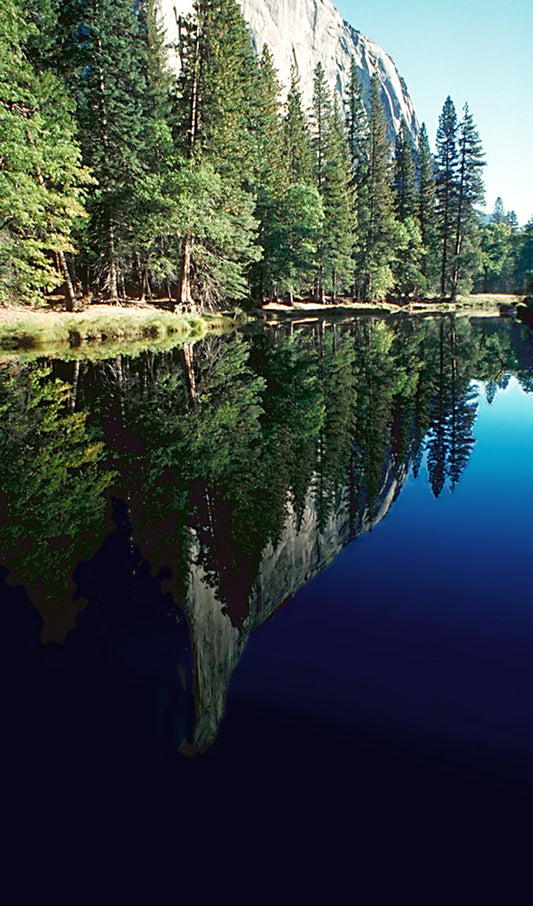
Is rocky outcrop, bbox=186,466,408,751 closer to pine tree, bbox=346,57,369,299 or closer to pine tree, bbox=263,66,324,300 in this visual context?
pine tree, bbox=263,66,324,300

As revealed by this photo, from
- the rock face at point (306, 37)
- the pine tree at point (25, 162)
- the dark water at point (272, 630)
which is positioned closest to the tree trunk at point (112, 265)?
the pine tree at point (25, 162)

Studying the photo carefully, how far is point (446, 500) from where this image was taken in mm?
5926

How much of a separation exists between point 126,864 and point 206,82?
1365 inches

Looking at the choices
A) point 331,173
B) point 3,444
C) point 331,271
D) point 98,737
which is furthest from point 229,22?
point 98,737

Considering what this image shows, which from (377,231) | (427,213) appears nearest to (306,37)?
(427,213)

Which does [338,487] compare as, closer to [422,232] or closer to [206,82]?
[206,82]

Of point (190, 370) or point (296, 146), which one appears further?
point (296, 146)

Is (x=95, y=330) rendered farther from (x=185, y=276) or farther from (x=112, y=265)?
(x=185, y=276)

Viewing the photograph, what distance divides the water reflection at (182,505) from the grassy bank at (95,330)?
8747mm

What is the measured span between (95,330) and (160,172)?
11.6 m

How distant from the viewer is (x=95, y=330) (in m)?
23.7

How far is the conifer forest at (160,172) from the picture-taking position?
20.7 meters

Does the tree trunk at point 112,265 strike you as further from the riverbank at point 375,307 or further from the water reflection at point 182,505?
the water reflection at point 182,505

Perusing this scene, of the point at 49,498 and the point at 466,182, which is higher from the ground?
the point at 466,182
